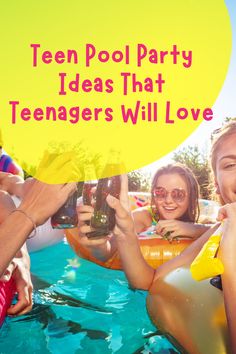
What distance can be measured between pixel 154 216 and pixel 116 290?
1124mm

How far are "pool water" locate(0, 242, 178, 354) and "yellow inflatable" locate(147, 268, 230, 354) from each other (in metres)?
0.17

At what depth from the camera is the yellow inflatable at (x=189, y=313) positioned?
68.9 inches

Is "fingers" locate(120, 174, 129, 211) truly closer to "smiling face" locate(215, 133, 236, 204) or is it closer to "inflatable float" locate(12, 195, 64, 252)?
"smiling face" locate(215, 133, 236, 204)

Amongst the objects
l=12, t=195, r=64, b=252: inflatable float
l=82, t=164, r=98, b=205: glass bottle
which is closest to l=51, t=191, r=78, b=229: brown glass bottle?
l=82, t=164, r=98, b=205: glass bottle

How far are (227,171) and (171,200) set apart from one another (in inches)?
64.4

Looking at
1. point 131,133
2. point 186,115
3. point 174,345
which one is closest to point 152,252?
point 174,345

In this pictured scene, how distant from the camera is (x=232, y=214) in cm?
146

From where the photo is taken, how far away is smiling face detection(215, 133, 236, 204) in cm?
224

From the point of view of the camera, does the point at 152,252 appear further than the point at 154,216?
Answer: No

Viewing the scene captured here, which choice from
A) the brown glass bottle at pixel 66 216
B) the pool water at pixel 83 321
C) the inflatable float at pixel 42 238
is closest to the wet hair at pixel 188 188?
the pool water at pixel 83 321

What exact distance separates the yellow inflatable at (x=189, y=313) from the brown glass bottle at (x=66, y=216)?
81 cm

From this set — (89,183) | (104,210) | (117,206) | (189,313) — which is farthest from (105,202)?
(189,313)

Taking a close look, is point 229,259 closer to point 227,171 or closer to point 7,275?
point 227,171

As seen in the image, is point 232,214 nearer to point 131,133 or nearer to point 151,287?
point 151,287
